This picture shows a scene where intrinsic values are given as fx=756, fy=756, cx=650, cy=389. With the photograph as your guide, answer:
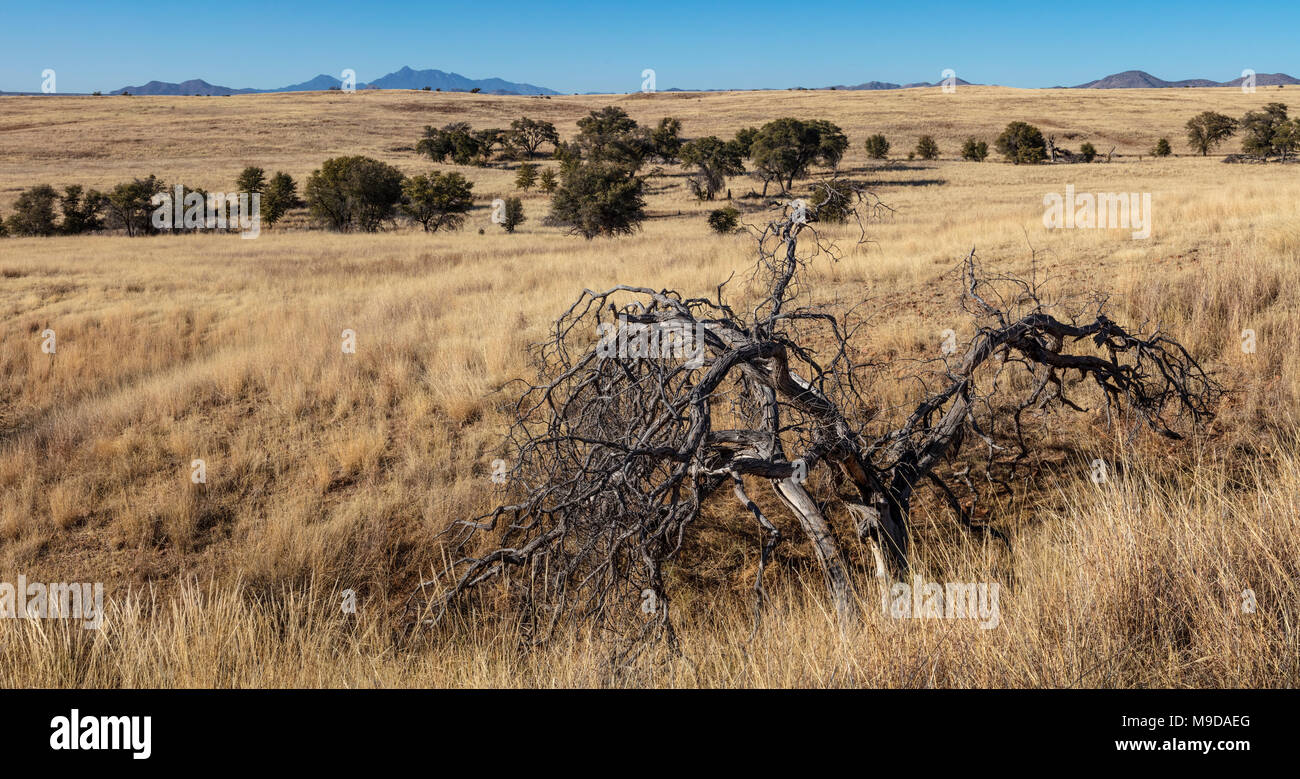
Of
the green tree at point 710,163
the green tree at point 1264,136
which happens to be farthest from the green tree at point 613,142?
the green tree at point 1264,136

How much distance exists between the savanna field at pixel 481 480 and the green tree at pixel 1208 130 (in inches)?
1458

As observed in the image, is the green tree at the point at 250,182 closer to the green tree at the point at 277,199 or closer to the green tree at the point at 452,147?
the green tree at the point at 277,199

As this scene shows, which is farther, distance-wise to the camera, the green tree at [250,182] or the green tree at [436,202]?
the green tree at [250,182]

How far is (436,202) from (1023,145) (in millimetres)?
34058

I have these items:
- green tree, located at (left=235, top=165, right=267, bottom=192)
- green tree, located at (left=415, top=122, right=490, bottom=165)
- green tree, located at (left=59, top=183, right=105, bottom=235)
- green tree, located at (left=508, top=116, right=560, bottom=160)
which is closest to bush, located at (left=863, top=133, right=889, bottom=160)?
green tree, located at (left=508, top=116, right=560, bottom=160)

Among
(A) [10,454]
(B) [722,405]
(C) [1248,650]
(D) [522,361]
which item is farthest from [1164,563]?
(A) [10,454]

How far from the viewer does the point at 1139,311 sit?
784 centimetres

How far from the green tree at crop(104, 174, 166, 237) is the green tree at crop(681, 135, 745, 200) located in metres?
23.6

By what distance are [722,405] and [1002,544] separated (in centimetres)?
268

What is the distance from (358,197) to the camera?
31438mm

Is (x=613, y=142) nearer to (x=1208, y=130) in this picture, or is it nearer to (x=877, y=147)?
(x=877, y=147)

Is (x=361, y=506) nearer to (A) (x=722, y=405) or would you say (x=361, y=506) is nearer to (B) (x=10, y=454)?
(A) (x=722, y=405)

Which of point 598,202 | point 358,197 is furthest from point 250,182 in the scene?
point 598,202

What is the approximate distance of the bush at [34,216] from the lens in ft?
97.3
